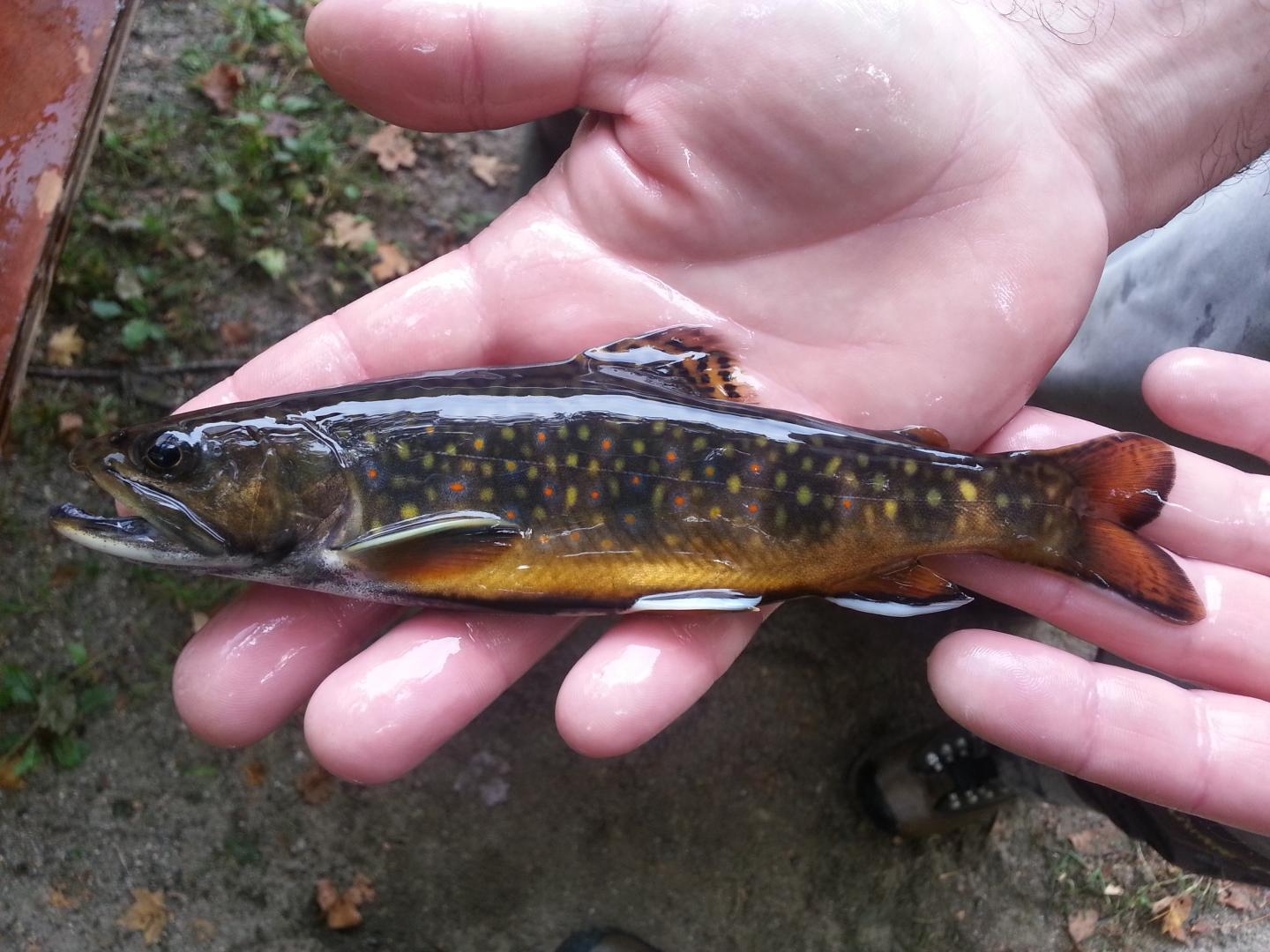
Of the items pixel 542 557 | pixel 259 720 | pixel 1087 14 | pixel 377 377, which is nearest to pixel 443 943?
pixel 259 720

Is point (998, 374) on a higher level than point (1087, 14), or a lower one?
lower

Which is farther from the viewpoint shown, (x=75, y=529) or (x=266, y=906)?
(x=266, y=906)

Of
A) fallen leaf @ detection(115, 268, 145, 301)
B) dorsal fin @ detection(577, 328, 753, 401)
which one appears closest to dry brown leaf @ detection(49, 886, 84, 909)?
fallen leaf @ detection(115, 268, 145, 301)

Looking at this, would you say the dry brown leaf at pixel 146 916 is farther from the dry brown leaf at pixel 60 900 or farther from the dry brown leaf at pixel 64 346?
the dry brown leaf at pixel 64 346

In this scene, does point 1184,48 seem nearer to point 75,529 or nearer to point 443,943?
point 75,529

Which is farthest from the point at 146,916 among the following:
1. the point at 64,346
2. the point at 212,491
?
the point at 64,346

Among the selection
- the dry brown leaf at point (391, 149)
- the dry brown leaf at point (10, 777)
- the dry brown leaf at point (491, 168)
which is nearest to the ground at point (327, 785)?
the dry brown leaf at point (10, 777)

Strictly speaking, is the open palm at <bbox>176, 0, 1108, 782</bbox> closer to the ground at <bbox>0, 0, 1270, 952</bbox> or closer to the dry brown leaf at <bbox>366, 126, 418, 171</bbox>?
the ground at <bbox>0, 0, 1270, 952</bbox>
